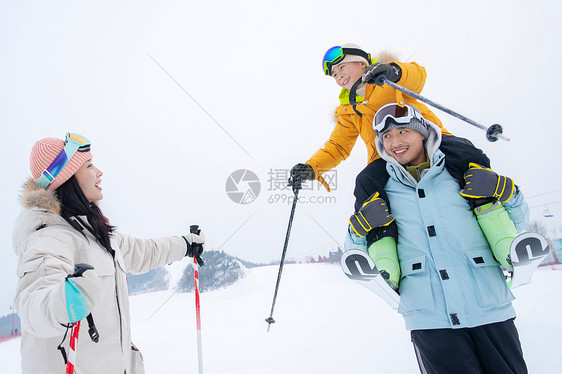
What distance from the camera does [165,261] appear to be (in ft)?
8.87

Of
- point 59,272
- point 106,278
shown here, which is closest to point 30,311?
point 59,272

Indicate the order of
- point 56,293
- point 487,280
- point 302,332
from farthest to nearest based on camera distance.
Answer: point 302,332 < point 487,280 < point 56,293

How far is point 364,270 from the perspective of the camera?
1730mm

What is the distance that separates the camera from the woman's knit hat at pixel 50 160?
1.85 metres

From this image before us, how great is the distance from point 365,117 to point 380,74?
467 mm

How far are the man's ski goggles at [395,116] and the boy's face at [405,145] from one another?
0.17ft

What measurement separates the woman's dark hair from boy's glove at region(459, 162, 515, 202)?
2.39 m

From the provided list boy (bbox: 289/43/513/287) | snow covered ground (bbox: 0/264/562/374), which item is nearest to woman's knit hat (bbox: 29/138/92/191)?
boy (bbox: 289/43/513/287)

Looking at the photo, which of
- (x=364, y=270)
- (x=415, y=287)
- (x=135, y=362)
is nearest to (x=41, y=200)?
(x=135, y=362)

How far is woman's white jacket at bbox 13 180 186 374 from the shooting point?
121cm

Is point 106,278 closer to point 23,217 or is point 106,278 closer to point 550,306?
point 23,217

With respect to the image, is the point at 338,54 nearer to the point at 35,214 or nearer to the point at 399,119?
the point at 399,119

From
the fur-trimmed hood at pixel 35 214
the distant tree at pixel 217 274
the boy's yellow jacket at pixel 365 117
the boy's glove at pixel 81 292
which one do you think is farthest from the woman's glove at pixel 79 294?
the distant tree at pixel 217 274

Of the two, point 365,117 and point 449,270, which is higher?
point 365,117
